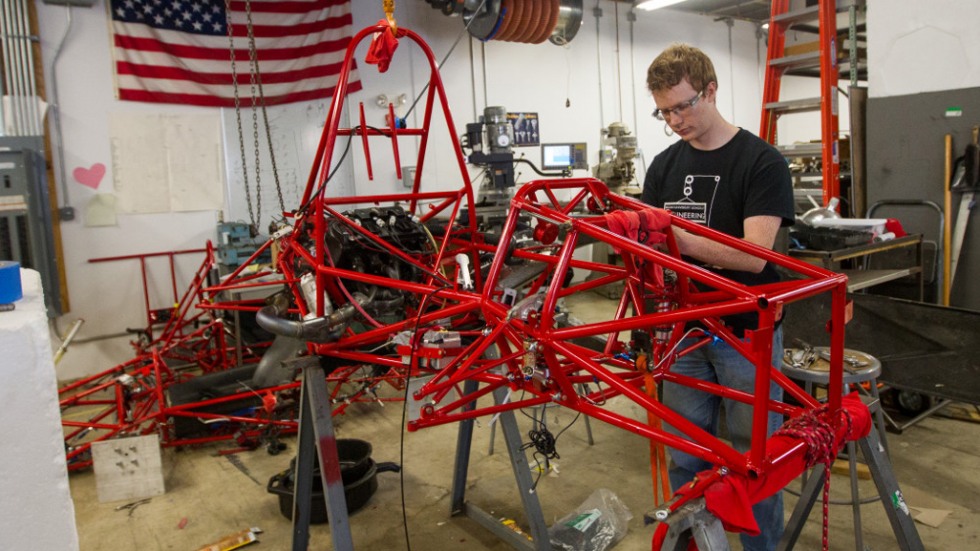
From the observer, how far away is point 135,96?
5617 mm

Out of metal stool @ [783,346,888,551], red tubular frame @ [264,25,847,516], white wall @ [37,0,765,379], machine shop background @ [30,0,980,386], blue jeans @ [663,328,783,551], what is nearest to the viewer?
red tubular frame @ [264,25,847,516]

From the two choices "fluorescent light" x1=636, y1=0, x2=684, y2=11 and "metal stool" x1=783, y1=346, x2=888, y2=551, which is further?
"fluorescent light" x1=636, y1=0, x2=684, y2=11

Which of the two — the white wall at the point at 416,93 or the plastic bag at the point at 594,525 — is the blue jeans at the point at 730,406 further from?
the white wall at the point at 416,93

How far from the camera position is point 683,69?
6.26 feet

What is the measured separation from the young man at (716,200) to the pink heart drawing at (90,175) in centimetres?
517

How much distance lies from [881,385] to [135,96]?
6031mm

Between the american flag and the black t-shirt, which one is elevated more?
the american flag

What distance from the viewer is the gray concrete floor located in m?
2.86

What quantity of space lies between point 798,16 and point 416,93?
3.80 m

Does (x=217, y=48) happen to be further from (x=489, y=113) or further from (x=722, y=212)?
(x=722, y=212)

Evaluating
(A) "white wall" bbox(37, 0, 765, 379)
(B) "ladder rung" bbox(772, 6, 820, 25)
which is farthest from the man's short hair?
(A) "white wall" bbox(37, 0, 765, 379)

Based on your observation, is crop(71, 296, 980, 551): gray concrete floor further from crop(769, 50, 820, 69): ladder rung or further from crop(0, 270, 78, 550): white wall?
crop(769, 50, 820, 69): ladder rung

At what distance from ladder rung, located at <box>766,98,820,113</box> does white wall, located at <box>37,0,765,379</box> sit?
10.9 ft

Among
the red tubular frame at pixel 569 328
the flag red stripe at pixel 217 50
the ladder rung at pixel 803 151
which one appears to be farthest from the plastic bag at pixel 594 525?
the flag red stripe at pixel 217 50
